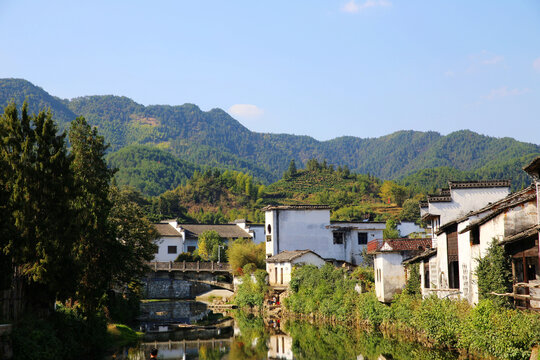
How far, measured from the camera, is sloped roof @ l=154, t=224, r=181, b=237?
90.3 metres

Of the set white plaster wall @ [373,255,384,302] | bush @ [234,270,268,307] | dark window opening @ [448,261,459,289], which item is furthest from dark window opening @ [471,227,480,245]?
bush @ [234,270,268,307]

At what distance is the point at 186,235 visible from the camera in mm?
93312

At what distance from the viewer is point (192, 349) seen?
3703 cm

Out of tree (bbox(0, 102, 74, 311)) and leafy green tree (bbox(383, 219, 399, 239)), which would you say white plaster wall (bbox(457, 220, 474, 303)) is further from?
leafy green tree (bbox(383, 219, 399, 239))

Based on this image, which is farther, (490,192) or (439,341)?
(490,192)

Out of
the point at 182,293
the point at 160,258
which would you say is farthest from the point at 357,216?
the point at 182,293

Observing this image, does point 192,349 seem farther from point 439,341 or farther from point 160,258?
point 160,258

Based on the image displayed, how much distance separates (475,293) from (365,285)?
16.3 m

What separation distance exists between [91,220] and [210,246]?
176 feet

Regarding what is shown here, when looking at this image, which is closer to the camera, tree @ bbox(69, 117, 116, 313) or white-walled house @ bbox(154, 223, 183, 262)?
tree @ bbox(69, 117, 116, 313)

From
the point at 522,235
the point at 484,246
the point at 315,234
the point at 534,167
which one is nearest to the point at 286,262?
the point at 315,234

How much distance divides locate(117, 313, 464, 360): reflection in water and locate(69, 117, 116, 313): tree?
165 inches

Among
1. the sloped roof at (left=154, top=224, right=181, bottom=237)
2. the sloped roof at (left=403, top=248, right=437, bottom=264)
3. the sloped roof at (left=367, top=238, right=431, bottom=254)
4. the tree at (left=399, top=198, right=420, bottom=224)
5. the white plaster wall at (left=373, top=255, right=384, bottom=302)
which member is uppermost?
the tree at (left=399, top=198, right=420, bottom=224)

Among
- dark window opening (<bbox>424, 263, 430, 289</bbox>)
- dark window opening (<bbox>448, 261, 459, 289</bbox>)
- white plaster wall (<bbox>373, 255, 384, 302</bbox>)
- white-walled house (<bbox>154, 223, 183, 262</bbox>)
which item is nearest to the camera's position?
dark window opening (<bbox>448, 261, 459, 289</bbox>)
